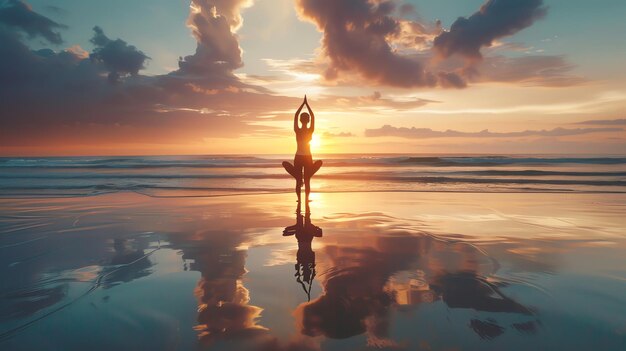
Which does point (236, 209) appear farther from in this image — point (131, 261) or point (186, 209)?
point (131, 261)

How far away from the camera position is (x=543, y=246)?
21.9ft

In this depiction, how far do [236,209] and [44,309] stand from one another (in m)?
7.73

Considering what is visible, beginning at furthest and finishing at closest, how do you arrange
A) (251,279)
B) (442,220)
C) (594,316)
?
(442,220) → (251,279) → (594,316)

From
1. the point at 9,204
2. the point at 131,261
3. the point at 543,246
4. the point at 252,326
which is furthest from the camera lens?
the point at 9,204

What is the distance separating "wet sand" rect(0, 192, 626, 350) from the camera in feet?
10.8

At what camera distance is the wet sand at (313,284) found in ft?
10.8

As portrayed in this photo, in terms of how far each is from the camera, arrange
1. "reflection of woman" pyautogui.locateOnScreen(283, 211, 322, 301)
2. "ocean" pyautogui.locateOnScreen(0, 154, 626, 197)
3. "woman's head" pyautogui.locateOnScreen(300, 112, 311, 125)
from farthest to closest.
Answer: "ocean" pyautogui.locateOnScreen(0, 154, 626, 197) → "woman's head" pyautogui.locateOnScreen(300, 112, 311, 125) → "reflection of woman" pyautogui.locateOnScreen(283, 211, 322, 301)

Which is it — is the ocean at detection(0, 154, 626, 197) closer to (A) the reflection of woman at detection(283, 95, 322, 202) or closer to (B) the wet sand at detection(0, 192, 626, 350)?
(B) the wet sand at detection(0, 192, 626, 350)

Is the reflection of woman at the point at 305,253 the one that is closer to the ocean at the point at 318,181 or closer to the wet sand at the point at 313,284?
the wet sand at the point at 313,284

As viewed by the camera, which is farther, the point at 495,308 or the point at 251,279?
the point at 251,279

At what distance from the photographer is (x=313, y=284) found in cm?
460

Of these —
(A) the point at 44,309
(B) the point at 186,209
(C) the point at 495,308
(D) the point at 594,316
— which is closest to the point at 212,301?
(A) the point at 44,309

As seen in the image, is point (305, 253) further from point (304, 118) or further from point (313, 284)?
point (304, 118)

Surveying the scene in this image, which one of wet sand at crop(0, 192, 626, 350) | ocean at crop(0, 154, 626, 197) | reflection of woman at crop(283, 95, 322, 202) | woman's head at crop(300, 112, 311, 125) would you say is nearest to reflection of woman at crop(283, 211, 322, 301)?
wet sand at crop(0, 192, 626, 350)
